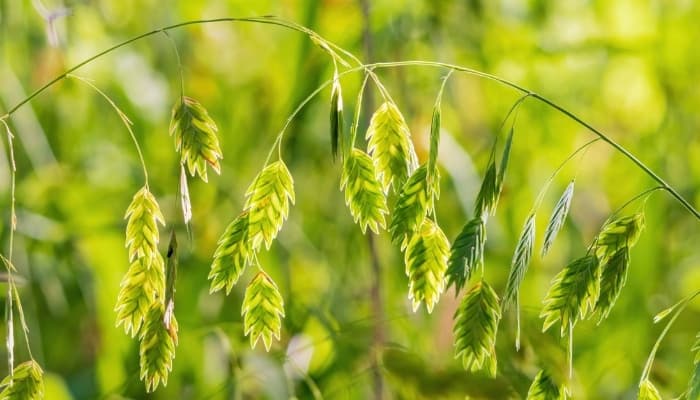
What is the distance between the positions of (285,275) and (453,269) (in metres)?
1.21

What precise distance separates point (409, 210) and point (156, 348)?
0.19 meters

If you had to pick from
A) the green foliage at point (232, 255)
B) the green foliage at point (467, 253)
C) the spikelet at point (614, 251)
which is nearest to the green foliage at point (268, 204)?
the green foliage at point (232, 255)

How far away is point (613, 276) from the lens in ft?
2.48

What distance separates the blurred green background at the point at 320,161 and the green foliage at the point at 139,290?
2.31 feet

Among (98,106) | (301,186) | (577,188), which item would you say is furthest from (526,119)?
(98,106)

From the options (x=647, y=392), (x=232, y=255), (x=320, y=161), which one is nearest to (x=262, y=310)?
(x=232, y=255)

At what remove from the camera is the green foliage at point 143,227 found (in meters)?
0.72

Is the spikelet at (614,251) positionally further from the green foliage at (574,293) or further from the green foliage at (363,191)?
the green foliage at (363,191)

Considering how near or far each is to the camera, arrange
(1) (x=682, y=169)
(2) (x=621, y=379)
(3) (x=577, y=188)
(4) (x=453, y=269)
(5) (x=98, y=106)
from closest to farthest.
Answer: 1. (4) (x=453, y=269)
2. (2) (x=621, y=379)
3. (1) (x=682, y=169)
4. (3) (x=577, y=188)
5. (5) (x=98, y=106)

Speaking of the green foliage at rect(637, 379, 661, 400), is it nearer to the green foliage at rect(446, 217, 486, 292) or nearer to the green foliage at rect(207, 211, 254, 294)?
the green foliage at rect(446, 217, 486, 292)

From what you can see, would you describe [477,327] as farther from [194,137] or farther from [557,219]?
[194,137]

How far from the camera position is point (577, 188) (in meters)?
2.29

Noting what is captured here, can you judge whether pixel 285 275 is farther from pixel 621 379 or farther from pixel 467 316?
pixel 467 316

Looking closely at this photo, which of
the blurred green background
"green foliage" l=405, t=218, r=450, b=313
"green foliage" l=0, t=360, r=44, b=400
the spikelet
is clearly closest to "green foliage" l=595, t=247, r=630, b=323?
the spikelet
